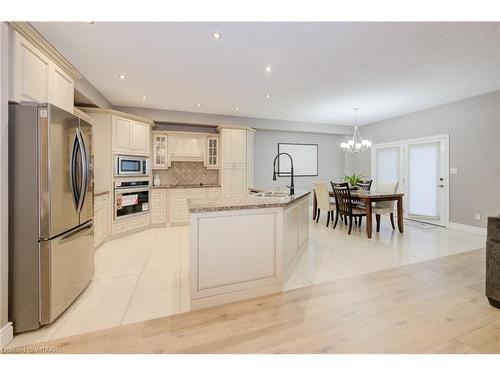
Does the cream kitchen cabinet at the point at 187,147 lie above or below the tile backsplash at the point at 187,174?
above

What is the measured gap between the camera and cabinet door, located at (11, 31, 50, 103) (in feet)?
5.85

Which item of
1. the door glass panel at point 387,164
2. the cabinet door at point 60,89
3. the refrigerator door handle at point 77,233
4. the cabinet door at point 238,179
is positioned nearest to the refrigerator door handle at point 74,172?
Result: the refrigerator door handle at point 77,233

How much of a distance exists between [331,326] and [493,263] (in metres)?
1.51

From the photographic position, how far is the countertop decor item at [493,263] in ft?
6.16

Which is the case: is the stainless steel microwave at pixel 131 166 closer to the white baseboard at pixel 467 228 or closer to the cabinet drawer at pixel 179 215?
the cabinet drawer at pixel 179 215

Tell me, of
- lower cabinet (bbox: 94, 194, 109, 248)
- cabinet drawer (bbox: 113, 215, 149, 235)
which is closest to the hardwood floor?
lower cabinet (bbox: 94, 194, 109, 248)

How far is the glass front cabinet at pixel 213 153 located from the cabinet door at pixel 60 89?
2945mm

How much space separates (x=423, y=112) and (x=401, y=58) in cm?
310

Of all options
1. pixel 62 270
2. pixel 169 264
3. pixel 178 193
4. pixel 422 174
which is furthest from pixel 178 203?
pixel 422 174

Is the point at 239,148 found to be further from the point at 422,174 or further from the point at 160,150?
the point at 422,174

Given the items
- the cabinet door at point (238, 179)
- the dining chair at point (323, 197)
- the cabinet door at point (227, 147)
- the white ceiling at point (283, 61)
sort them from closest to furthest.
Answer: the white ceiling at point (283, 61), the dining chair at point (323, 197), the cabinet door at point (227, 147), the cabinet door at point (238, 179)

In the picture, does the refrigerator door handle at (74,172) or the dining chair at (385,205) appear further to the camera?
the dining chair at (385,205)

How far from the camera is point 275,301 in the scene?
200 cm
